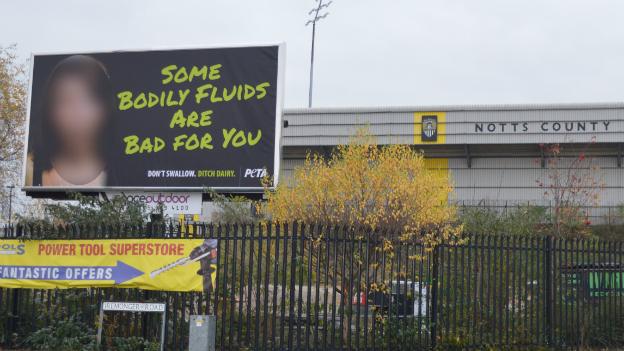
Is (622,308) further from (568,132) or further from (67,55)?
(568,132)

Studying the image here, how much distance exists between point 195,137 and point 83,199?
3.95m

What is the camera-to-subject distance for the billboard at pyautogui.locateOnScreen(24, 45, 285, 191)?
16.8m

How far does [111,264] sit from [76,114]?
7.39m

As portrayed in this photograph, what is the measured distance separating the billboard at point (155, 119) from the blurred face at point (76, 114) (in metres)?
0.03

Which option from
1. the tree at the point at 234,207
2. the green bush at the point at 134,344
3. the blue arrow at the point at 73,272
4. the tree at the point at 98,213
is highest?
the tree at the point at 234,207

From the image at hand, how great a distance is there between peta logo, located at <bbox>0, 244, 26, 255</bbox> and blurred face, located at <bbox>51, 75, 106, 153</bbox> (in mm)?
5445

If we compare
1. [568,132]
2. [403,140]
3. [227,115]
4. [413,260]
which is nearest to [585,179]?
[568,132]

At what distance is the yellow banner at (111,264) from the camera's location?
451 inches

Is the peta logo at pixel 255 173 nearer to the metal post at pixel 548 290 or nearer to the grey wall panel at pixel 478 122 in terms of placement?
the metal post at pixel 548 290

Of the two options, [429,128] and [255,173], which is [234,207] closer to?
[255,173]

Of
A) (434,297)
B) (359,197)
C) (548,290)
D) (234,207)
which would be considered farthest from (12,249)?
(548,290)

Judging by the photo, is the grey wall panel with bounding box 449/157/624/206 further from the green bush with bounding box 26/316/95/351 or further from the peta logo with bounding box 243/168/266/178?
the green bush with bounding box 26/316/95/351

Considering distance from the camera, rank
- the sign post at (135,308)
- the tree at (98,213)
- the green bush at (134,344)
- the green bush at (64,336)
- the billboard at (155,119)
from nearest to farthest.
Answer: the sign post at (135,308) → the green bush at (134,344) → the green bush at (64,336) → the tree at (98,213) → the billboard at (155,119)

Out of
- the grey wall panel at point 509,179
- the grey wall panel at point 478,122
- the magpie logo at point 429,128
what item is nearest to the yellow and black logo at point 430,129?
the magpie logo at point 429,128
